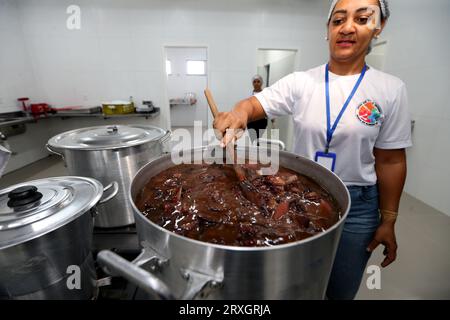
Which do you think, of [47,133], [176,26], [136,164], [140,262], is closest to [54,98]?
[47,133]

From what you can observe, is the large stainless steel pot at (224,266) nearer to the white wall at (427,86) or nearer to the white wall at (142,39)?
the white wall at (427,86)

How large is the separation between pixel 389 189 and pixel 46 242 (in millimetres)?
1345

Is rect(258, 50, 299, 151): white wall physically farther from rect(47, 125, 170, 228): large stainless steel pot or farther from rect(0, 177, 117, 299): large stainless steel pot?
A: rect(0, 177, 117, 299): large stainless steel pot

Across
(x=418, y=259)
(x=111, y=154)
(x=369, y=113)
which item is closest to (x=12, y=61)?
(x=111, y=154)

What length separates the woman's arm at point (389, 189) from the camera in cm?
100

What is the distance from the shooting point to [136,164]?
4.58 feet

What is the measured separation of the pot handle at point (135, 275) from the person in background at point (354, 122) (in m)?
0.57

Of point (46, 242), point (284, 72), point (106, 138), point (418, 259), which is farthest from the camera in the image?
point (284, 72)

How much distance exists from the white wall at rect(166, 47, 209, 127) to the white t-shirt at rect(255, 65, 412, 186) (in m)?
6.56

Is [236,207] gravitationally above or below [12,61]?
below

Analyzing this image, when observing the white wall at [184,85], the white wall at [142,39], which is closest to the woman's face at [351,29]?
the white wall at [142,39]

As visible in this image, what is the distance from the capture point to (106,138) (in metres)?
1.46

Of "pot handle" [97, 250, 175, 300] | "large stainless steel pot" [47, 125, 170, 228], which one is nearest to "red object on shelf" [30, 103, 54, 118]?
"large stainless steel pot" [47, 125, 170, 228]

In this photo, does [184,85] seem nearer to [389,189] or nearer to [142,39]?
[142,39]
